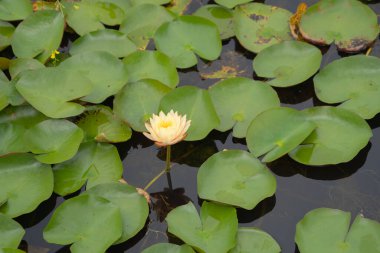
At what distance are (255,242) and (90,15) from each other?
1.26 m

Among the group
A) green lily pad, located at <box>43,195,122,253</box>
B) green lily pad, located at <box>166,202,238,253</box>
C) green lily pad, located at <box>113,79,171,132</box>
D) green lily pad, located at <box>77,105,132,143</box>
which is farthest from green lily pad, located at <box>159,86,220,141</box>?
green lily pad, located at <box>43,195,122,253</box>

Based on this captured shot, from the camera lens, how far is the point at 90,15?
7.32 ft

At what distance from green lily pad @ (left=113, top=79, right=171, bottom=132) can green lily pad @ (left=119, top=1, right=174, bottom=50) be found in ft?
1.17

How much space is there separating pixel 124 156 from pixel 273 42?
2.55 feet

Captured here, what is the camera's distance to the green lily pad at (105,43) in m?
2.07

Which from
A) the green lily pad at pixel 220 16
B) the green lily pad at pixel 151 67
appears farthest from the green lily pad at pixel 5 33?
the green lily pad at pixel 220 16

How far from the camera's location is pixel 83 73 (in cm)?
191

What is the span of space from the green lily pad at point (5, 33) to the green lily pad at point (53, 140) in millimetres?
599

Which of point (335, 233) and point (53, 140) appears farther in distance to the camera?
point (53, 140)

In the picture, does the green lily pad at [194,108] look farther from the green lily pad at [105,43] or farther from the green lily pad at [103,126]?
the green lily pad at [105,43]

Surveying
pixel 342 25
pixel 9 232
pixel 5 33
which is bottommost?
pixel 9 232

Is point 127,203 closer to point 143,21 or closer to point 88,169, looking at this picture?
point 88,169

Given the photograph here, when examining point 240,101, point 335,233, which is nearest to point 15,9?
point 240,101

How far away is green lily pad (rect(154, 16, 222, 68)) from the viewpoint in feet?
6.75
